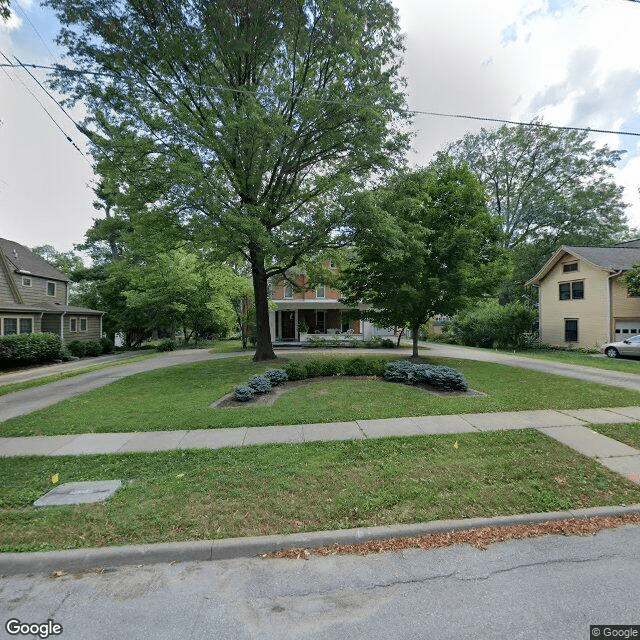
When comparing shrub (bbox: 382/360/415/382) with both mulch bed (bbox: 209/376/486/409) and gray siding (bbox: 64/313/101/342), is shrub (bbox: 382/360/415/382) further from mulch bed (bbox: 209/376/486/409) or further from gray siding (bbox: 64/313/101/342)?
gray siding (bbox: 64/313/101/342)

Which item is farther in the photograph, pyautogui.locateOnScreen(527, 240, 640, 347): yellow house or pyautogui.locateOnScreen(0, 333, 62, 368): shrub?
pyautogui.locateOnScreen(527, 240, 640, 347): yellow house

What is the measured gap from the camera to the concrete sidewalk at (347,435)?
5.20 m

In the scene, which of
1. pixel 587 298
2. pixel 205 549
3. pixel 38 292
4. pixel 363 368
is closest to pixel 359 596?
pixel 205 549

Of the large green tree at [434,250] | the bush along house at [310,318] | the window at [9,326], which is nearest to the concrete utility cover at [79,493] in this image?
the large green tree at [434,250]

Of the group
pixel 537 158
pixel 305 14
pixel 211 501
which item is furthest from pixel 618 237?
pixel 211 501

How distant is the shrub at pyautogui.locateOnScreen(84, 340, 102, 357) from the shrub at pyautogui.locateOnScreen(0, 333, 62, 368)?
3.20 m

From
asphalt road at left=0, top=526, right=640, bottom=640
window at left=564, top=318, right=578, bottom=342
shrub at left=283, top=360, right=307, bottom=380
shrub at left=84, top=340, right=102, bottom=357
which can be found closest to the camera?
asphalt road at left=0, top=526, right=640, bottom=640

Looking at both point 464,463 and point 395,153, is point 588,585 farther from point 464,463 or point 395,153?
point 395,153

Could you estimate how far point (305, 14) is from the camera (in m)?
10.6

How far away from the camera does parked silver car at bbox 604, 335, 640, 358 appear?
57.4 feet

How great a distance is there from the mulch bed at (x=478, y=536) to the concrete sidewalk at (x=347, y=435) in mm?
1498

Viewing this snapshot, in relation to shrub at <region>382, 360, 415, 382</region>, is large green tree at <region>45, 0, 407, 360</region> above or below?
above

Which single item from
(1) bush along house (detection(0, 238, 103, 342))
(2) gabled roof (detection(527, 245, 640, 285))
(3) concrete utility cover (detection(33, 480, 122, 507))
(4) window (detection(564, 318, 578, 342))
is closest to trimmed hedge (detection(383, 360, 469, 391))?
(3) concrete utility cover (detection(33, 480, 122, 507))

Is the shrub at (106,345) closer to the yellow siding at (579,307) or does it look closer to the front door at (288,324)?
the front door at (288,324)
